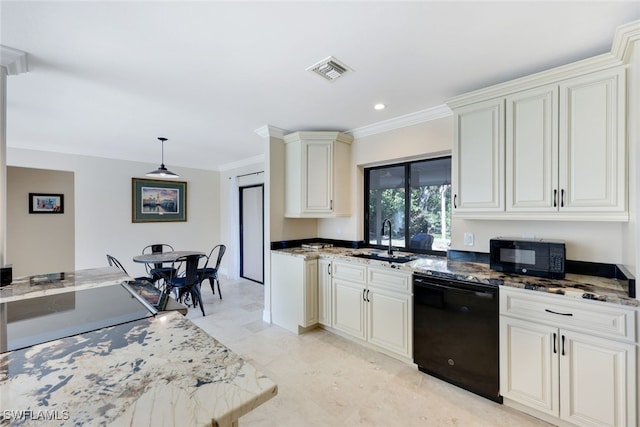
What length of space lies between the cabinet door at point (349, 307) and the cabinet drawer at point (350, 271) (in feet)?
0.17

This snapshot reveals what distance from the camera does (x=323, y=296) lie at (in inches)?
128

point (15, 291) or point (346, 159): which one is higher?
point (346, 159)

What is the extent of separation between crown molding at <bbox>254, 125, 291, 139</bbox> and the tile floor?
2417mm

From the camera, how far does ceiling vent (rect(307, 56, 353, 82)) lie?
77.5 inches

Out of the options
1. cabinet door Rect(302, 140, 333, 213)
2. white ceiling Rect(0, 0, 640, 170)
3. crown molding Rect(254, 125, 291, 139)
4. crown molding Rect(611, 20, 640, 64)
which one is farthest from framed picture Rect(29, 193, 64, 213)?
crown molding Rect(611, 20, 640, 64)

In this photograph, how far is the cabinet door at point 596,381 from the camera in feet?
5.20

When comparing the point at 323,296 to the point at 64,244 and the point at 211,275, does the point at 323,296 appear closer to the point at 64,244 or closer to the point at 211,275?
the point at 211,275

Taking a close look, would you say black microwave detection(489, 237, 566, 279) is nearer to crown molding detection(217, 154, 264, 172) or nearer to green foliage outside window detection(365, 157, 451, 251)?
green foliage outside window detection(365, 157, 451, 251)

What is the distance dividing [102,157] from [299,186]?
383cm

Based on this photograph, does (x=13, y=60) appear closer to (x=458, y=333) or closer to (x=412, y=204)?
(x=412, y=204)

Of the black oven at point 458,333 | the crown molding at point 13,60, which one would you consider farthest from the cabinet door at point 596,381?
the crown molding at point 13,60

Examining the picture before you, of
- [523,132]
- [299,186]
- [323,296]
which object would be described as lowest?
[323,296]

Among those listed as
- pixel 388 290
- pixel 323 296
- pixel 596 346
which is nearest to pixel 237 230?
pixel 323 296
